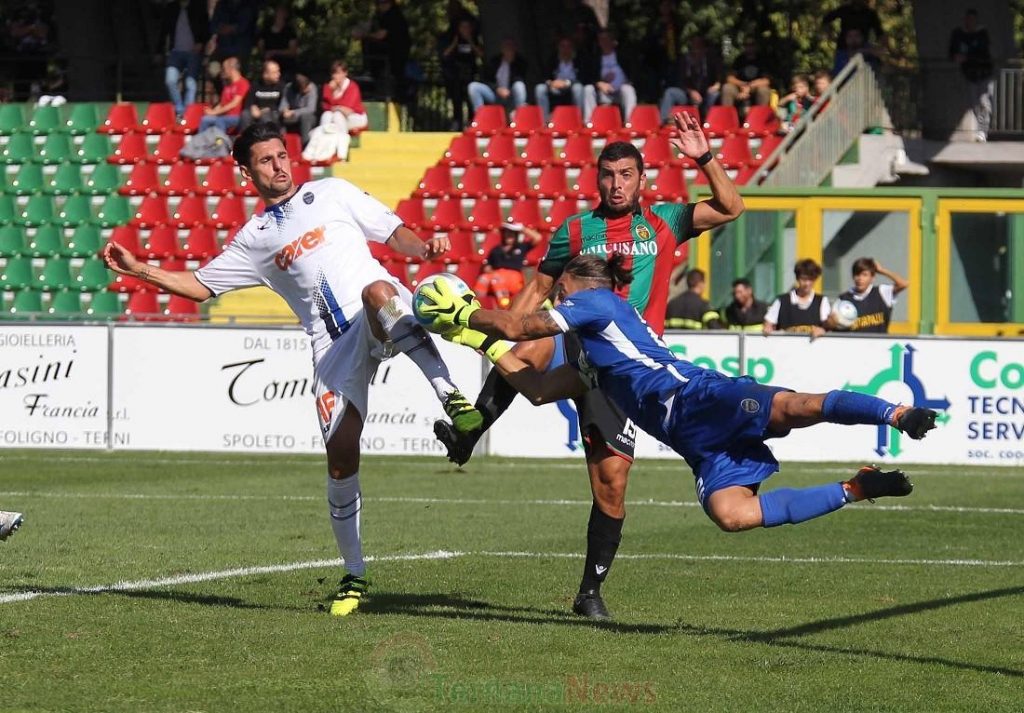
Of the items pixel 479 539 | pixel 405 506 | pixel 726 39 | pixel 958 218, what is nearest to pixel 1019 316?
pixel 958 218

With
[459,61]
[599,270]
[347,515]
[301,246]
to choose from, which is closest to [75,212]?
[459,61]

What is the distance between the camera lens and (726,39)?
40969 mm

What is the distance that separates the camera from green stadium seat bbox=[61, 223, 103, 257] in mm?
25984

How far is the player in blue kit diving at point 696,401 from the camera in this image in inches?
295

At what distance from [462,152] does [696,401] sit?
61.5 ft

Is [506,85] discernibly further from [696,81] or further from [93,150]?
[93,150]

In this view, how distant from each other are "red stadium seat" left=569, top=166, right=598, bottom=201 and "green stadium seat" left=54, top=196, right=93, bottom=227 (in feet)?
23.3

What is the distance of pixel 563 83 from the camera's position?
2634cm

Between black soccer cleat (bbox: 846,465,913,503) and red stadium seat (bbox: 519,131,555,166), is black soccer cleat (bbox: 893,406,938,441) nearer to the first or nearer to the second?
black soccer cleat (bbox: 846,465,913,503)

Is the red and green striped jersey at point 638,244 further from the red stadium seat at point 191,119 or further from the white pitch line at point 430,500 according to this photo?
the red stadium seat at point 191,119

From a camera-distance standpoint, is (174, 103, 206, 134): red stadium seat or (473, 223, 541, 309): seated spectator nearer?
(473, 223, 541, 309): seated spectator

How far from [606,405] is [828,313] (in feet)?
34.8

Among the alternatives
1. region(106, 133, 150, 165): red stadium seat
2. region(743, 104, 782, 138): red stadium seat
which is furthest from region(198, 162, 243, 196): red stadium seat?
region(743, 104, 782, 138): red stadium seat

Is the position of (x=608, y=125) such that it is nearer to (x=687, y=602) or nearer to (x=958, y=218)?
(x=958, y=218)
